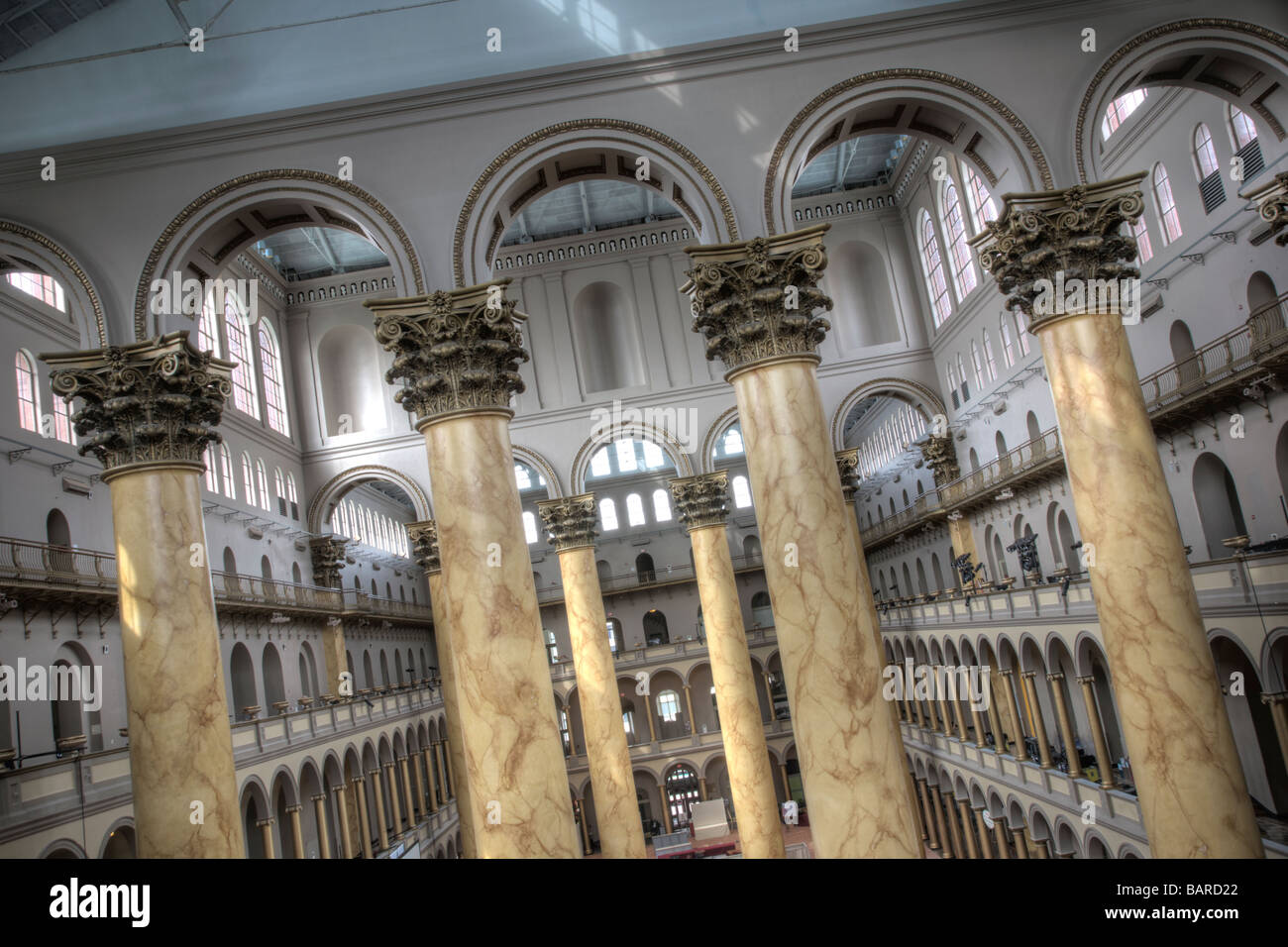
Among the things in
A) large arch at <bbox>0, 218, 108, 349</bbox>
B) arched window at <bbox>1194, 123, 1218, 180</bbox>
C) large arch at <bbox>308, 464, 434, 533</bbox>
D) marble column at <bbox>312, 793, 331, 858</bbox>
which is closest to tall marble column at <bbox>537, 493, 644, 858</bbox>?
large arch at <bbox>308, 464, 434, 533</bbox>

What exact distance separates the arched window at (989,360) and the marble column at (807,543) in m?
18.8

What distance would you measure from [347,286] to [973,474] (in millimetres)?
18505

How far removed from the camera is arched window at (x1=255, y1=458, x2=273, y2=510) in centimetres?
2525

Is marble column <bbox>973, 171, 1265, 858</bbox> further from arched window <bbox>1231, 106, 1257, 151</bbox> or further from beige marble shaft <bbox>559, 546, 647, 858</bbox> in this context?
arched window <bbox>1231, 106, 1257, 151</bbox>

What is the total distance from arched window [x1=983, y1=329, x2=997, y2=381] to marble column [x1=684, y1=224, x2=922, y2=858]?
739 inches

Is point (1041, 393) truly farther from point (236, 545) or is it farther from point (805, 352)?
point (236, 545)

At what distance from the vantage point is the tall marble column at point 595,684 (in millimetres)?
16391

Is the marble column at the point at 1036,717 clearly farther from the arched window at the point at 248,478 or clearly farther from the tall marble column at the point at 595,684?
the arched window at the point at 248,478

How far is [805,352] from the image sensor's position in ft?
28.8

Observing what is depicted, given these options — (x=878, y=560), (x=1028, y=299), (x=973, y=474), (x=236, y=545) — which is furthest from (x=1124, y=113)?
(x=878, y=560)

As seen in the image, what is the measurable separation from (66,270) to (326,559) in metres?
19.6

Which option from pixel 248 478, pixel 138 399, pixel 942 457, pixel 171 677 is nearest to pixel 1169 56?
pixel 138 399

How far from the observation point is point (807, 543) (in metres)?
8.38
